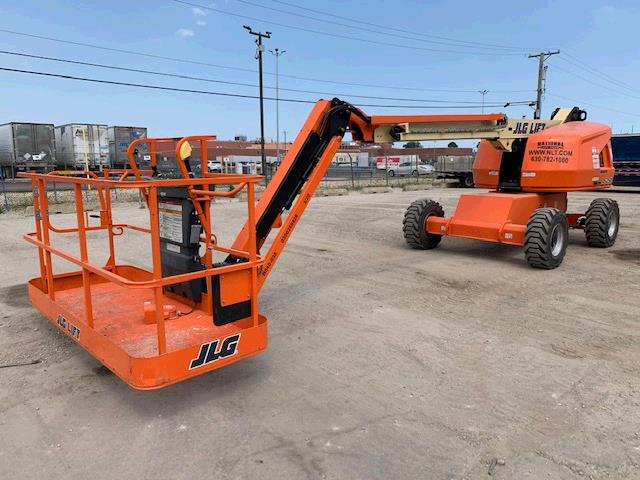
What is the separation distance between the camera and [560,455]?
3219 millimetres

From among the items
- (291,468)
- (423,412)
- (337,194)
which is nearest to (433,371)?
(423,412)

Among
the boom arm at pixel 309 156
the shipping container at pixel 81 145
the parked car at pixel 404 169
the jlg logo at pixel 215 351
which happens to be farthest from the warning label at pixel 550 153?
the parked car at pixel 404 169

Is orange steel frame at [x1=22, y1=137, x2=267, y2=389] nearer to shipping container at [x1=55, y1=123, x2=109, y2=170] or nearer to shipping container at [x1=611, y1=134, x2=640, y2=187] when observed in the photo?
shipping container at [x1=611, y1=134, x2=640, y2=187]

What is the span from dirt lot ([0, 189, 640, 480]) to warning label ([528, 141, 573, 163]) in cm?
280

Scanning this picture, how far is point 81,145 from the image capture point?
31.0 m

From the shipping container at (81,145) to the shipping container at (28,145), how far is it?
0.93m

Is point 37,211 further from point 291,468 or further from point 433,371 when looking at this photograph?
point 433,371

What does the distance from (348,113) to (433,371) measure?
3.13 meters

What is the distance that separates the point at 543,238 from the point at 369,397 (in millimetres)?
5132

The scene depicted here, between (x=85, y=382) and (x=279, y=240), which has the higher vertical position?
(x=279, y=240)

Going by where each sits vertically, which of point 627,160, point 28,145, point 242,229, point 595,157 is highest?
point 28,145

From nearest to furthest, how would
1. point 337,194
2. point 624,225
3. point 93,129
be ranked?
point 624,225 → point 337,194 → point 93,129

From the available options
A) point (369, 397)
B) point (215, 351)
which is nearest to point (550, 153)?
point (369, 397)

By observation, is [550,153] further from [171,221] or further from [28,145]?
[28,145]
